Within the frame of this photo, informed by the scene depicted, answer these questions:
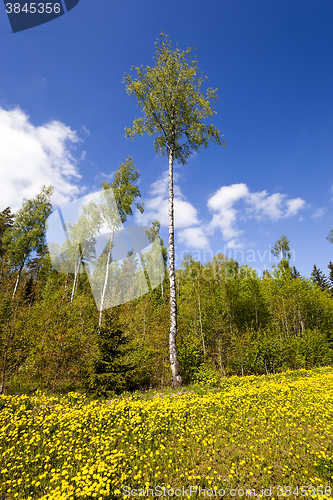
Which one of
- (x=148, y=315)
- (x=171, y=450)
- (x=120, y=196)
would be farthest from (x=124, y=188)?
(x=171, y=450)

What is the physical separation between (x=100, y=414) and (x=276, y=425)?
4480 millimetres

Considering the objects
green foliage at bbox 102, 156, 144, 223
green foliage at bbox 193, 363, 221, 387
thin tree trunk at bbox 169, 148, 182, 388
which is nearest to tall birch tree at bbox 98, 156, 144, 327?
green foliage at bbox 102, 156, 144, 223

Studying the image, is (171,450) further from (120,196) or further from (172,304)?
(120,196)

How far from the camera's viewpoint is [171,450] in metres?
4.45

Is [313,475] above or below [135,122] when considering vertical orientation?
below

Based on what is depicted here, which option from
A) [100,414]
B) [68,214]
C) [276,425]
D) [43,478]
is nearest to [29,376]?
[100,414]

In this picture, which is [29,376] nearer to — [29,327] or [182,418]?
[29,327]

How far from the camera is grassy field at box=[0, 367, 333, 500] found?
346 centimetres

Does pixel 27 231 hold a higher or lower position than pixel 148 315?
higher

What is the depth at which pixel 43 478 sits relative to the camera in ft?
12.4

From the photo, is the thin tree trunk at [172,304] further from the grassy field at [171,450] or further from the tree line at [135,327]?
the grassy field at [171,450]

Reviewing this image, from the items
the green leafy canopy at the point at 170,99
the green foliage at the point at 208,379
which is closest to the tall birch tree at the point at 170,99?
the green leafy canopy at the point at 170,99

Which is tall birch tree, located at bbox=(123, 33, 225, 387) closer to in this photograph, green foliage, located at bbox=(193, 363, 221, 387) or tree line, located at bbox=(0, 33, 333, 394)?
tree line, located at bbox=(0, 33, 333, 394)

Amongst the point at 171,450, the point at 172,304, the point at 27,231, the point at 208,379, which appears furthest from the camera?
the point at 27,231
